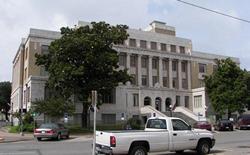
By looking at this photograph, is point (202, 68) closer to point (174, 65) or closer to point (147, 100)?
point (174, 65)

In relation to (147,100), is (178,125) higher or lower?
lower

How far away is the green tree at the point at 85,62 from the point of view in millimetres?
45250

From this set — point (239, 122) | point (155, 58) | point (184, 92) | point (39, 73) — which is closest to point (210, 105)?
point (184, 92)

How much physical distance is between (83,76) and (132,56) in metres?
23.6

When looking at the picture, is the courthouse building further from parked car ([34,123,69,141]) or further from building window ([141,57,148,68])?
parked car ([34,123,69,141])

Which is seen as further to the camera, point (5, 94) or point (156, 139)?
point (5, 94)

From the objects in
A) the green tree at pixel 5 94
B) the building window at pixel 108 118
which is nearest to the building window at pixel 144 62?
the building window at pixel 108 118

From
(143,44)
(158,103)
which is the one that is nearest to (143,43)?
(143,44)

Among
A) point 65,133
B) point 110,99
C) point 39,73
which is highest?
point 39,73

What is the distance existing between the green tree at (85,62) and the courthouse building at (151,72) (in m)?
13.2

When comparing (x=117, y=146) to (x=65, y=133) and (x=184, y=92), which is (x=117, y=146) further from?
(x=184, y=92)

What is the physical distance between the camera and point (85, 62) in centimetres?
4609

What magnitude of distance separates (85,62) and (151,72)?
86.6 ft

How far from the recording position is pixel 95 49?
152 ft
